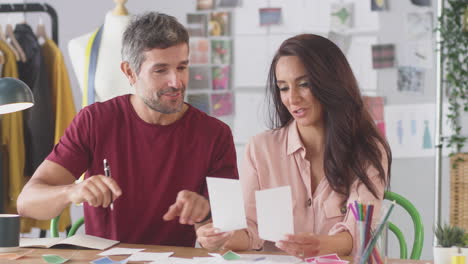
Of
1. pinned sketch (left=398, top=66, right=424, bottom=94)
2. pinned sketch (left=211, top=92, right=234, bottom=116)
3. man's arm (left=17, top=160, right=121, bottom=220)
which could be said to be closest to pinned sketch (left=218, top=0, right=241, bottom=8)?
pinned sketch (left=211, top=92, right=234, bottom=116)

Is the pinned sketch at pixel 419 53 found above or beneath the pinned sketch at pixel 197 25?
beneath

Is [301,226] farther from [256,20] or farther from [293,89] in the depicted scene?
[256,20]

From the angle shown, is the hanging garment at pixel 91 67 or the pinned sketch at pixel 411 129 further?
the pinned sketch at pixel 411 129

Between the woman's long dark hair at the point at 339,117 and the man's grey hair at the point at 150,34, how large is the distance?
34 cm

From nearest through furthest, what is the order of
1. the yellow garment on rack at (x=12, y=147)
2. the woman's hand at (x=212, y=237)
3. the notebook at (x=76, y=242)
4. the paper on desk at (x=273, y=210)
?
the paper on desk at (x=273, y=210)
the woman's hand at (x=212, y=237)
the notebook at (x=76, y=242)
the yellow garment on rack at (x=12, y=147)

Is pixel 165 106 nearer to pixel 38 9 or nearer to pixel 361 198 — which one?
pixel 361 198

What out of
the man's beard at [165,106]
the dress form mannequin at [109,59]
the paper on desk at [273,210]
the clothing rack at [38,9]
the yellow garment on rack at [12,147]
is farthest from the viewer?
the clothing rack at [38,9]

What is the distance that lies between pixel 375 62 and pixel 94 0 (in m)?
1.74

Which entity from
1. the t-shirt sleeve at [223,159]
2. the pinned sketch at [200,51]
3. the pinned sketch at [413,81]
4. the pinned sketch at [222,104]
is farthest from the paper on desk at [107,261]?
the pinned sketch at [413,81]

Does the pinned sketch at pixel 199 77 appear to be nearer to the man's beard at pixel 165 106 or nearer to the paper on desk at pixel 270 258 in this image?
the man's beard at pixel 165 106

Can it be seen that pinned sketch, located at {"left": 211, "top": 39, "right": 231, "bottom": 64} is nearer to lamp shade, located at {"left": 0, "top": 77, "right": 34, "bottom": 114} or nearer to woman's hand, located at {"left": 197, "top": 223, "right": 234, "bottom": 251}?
lamp shade, located at {"left": 0, "top": 77, "right": 34, "bottom": 114}

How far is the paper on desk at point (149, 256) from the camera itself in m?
1.88

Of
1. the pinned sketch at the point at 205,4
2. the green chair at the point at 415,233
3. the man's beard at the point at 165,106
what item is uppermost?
the pinned sketch at the point at 205,4

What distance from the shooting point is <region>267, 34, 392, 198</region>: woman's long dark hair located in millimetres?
2221
